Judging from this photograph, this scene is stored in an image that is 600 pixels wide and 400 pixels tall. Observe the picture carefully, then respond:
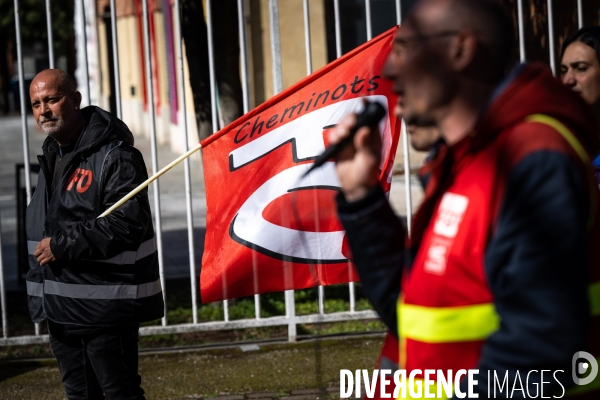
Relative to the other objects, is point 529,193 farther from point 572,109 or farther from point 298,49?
point 298,49

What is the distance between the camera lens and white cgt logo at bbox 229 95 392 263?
4824mm

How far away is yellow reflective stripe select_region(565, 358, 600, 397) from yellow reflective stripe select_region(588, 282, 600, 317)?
100 millimetres

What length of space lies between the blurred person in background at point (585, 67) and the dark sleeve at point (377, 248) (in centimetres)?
216

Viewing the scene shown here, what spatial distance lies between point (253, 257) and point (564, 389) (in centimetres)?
336

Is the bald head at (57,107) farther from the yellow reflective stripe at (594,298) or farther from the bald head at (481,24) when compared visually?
the yellow reflective stripe at (594,298)

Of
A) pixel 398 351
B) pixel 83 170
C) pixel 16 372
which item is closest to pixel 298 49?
pixel 16 372

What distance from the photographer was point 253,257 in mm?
4828

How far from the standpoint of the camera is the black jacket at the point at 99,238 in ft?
12.3

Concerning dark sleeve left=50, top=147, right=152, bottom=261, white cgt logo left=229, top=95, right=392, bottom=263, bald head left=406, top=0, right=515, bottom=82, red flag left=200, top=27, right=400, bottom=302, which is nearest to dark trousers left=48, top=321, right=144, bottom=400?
dark sleeve left=50, top=147, right=152, bottom=261

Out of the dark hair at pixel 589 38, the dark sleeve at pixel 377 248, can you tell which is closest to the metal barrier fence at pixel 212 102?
the dark hair at pixel 589 38

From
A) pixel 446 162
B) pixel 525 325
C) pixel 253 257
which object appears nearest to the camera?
pixel 525 325

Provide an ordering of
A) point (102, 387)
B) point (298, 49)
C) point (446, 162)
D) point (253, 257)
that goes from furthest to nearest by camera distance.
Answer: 1. point (298, 49)
2. point (253, 257)
3. point (102, 387)
4. point (446, 162)

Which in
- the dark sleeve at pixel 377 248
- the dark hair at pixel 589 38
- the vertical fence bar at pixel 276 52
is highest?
the vertical fence bar at pixel 276 52

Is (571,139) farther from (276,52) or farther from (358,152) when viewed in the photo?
(276,52)
